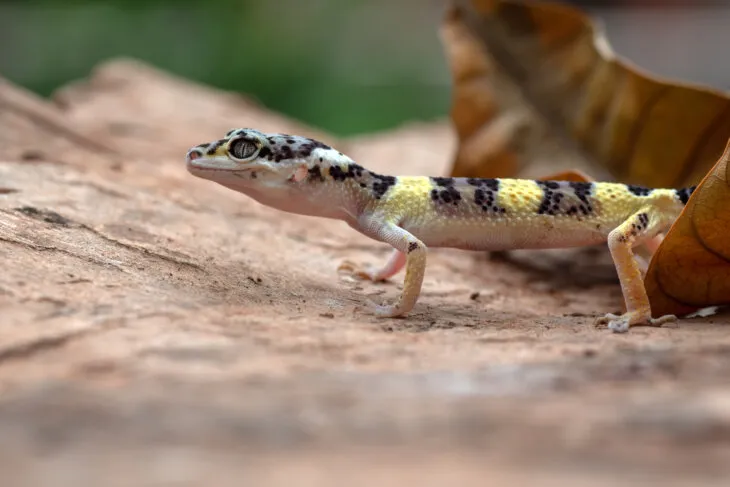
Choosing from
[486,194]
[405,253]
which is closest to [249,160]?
[405,253]

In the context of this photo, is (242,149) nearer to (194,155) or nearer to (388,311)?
(194,155)

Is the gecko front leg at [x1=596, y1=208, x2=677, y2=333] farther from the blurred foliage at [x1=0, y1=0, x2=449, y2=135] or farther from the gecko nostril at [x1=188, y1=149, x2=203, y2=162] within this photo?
the blurred foliage at [x1=0, y1=0, x2=449, y2=135]

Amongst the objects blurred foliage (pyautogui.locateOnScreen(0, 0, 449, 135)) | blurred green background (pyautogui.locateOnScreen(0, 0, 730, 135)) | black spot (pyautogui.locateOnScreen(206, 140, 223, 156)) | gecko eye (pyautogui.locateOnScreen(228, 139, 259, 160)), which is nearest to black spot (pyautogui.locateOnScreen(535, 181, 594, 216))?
gecko eye (pyautogui.locateOnScreen(228, 139, 259, 160))

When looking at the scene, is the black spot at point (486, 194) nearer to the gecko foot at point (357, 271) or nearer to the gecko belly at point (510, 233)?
the gecko belly at point (510, 233)

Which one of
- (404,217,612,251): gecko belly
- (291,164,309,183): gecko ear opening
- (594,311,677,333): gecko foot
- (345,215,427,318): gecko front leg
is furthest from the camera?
(404,217,612,251): gecko belly

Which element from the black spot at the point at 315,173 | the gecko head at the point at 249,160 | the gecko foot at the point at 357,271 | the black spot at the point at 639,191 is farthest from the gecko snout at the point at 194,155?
the black spot at the point at 639,191
